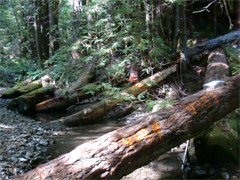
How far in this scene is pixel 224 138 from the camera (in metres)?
4.10

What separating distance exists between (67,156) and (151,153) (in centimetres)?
112

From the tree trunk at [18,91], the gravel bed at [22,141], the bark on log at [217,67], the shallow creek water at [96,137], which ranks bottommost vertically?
the shallow creek water at [96,137]

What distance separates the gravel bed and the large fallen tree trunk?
1820 millimetres

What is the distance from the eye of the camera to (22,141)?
17.0 feet

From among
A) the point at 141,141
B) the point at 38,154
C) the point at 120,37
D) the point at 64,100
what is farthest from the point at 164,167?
the point at 120,37

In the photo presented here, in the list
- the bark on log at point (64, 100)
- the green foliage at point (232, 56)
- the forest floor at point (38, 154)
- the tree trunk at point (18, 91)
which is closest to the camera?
the forest floor at point (38, 154)

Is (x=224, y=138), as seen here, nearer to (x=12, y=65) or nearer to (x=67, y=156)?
(x=67, y=156)

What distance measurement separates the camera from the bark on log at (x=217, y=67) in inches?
259

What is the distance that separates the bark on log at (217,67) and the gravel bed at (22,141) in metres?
5.08

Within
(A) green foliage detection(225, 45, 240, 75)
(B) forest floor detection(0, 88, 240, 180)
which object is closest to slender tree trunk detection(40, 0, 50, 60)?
(B) forest floor detection(0, 88, 240, 180)

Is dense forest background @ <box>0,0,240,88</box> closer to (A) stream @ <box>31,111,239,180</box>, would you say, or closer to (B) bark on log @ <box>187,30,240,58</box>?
(B) bark on log @ <box>187,30,240,58</box>

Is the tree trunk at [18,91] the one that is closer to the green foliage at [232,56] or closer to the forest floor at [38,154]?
the forest floor at [38,154]

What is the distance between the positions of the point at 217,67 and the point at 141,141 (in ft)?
18.5

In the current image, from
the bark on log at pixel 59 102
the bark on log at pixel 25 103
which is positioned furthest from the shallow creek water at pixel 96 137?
the bark on log at pixel 25 103
